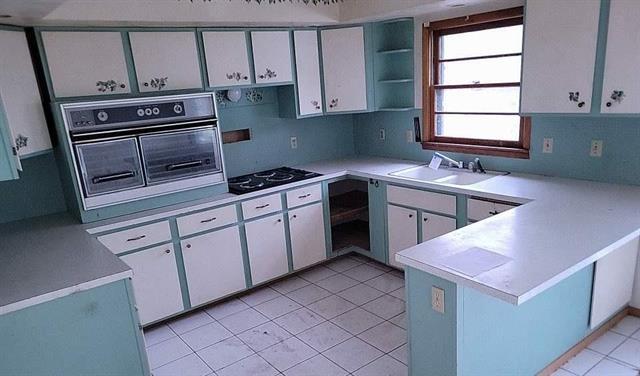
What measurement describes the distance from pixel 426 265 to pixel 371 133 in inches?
104

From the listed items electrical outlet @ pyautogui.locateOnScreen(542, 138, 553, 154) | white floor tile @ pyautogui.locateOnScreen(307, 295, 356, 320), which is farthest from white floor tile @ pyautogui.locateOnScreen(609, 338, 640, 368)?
white floor tile @ pyautogui.locateOnScreen(307, 295, 356, 320)

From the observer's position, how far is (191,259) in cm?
305

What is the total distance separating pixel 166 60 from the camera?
2.97m

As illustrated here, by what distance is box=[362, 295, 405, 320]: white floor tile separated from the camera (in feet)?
9.91

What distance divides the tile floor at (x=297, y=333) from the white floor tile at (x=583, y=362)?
891 mm

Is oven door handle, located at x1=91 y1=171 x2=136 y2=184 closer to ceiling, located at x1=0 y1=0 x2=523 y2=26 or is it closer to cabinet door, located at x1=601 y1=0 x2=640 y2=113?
ceiling, located at x1=0 y1=0 x2=523 y2=26

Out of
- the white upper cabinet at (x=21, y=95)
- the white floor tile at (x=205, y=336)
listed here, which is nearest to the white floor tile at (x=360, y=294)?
the white floor tile at (x=205, y=336)

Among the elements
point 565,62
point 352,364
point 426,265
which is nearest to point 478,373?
point 426,265

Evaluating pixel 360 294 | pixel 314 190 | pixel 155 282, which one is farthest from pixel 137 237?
pixel 360 294

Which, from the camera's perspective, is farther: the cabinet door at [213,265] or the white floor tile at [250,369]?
the cabinet door at [213,265]

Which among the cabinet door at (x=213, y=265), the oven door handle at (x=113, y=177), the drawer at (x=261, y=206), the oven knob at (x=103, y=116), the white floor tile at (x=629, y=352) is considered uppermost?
the oven knob at (x=103, y=116)

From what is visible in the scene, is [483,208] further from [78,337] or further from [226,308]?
[78,337]

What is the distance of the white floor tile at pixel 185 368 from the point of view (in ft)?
8.34

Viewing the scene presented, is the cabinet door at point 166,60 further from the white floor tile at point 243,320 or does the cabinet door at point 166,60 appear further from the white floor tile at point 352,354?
the white floor tile at point 352,354
